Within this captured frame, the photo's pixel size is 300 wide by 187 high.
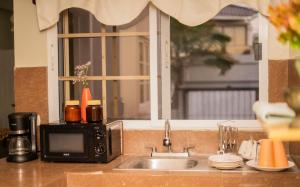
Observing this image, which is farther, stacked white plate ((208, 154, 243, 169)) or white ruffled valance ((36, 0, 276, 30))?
white ruffled valance ((36, 0, 276, 30))

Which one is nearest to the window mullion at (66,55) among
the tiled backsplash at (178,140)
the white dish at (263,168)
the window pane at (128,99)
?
the window pane at (128,99)

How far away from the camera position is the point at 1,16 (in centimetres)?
505

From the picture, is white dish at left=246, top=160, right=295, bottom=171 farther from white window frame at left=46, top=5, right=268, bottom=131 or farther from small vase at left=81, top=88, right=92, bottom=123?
small vase at left=81, top=88, right=92, bottom=123

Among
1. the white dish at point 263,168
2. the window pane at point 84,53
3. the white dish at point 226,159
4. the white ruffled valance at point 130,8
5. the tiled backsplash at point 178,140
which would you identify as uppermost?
the white ruffled valance at point 130,8

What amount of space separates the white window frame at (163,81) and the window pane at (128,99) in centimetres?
18

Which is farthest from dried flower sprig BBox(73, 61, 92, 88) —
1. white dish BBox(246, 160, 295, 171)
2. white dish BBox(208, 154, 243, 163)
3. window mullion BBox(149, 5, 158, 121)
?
white dish BBox(246, 160, 295, 171)

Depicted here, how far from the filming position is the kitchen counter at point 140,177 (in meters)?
2.09

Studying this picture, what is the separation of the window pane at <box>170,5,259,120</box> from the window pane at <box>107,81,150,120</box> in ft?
8.03

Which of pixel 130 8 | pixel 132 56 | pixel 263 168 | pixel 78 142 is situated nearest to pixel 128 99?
pixel 132 56

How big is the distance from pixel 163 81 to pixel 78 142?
747 mm

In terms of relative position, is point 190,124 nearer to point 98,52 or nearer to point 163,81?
point 163,81

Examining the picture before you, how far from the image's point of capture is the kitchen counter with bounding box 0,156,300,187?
→ 209 centimetres

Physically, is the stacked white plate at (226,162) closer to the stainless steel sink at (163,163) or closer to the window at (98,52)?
the stainless steel sink at (163,163)

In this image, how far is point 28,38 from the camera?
9.72 ft
